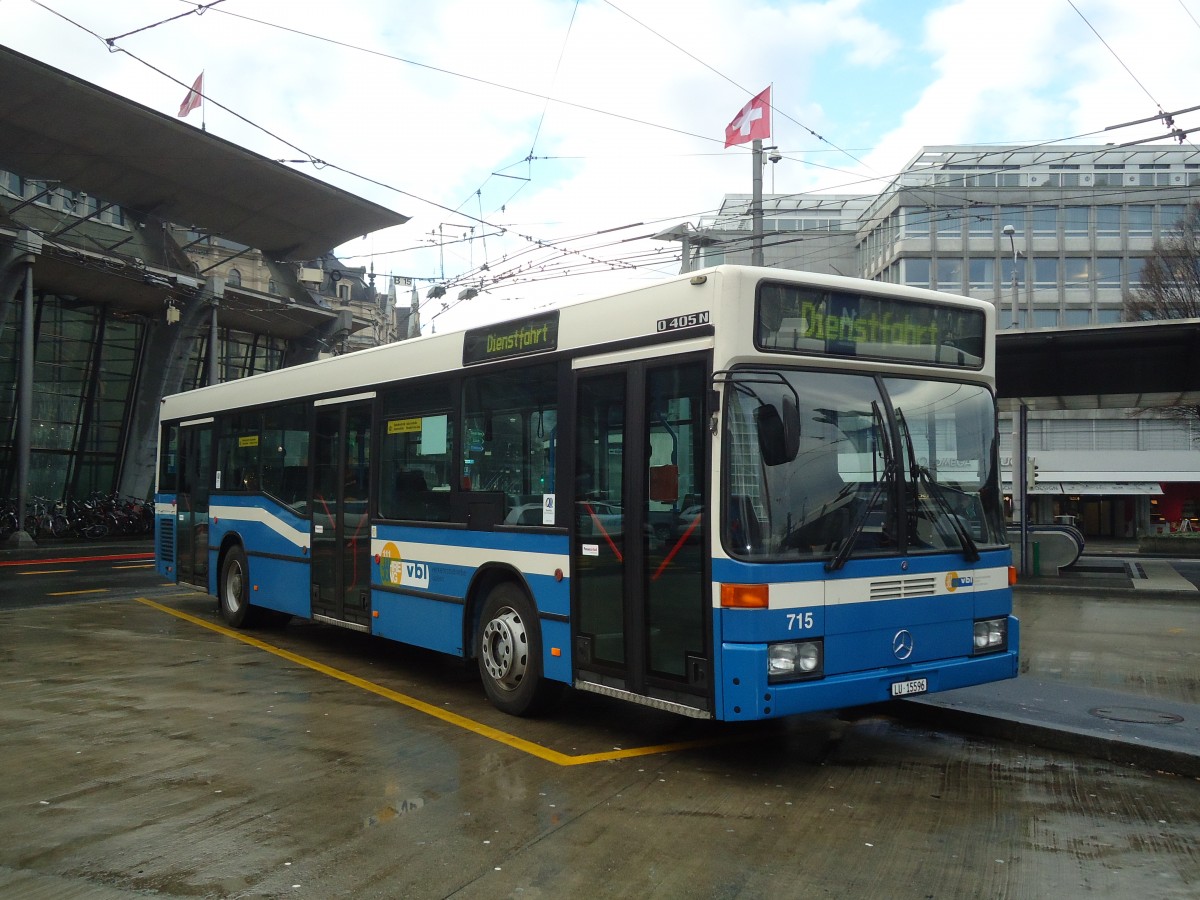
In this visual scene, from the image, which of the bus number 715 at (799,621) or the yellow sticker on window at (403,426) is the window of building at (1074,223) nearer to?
the yellow sticker on window at (403,426)

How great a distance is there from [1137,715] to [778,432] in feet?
12.8

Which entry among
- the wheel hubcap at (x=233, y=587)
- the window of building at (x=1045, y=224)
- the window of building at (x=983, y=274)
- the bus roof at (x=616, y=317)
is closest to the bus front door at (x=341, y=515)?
the bus roof at (x=616, y=317)

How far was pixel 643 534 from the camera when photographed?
699 cm

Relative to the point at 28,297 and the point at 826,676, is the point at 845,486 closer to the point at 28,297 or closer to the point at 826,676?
the point at 826,676

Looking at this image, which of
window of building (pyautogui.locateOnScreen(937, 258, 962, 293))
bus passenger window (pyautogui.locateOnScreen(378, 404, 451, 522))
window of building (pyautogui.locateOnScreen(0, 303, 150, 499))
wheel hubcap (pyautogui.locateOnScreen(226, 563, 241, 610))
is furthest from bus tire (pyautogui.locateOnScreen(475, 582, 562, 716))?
window of building (pyautogui.locateOnScreen(937, 258, 962, 293))

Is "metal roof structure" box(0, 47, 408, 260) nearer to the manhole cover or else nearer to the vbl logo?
the vbl logo

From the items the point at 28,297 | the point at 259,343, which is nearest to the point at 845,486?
the point at 28,297

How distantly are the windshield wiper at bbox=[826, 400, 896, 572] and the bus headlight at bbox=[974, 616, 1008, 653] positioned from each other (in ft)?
4.21

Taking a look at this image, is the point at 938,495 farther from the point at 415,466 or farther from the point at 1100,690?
the point at 415,466

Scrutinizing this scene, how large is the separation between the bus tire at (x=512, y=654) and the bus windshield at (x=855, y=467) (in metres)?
2.30

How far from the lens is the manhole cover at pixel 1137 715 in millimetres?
7730

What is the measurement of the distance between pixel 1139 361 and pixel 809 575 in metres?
14.8

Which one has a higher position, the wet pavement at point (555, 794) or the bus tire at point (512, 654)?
the bus tire at point (512, 654)

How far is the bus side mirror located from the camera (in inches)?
246
